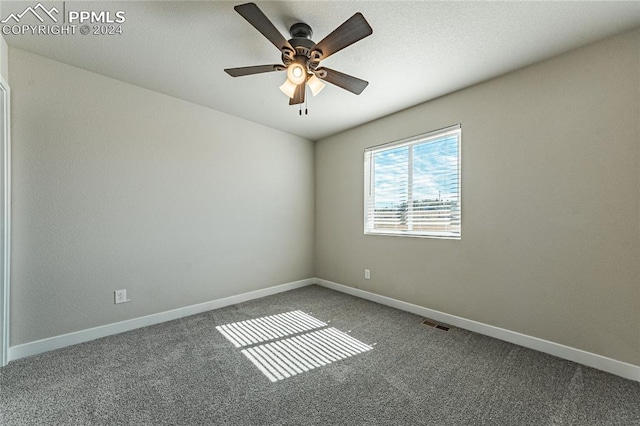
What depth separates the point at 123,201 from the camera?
2688mm

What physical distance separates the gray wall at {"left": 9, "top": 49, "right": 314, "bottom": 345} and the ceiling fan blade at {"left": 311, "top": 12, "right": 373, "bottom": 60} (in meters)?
2.06

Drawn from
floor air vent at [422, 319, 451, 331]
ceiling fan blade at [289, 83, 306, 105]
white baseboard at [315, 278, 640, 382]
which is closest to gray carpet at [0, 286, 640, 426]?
→ white baseboard at [315, 278, 640, 382]

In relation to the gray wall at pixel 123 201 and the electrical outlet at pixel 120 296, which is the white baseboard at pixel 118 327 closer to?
the gray wall at pixel 123 201

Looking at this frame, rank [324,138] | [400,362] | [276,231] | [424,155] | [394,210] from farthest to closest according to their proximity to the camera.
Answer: [324,138] < [276,231] < [394,210] < [424,155] < [400,362]

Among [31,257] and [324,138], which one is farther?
[324,138]

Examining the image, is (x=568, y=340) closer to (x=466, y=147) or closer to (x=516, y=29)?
(x=466, y=147)

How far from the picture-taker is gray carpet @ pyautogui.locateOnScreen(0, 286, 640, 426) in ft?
5.05

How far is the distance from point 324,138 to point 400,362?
3.40 meters

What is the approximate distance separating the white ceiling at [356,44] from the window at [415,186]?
1.96 feet

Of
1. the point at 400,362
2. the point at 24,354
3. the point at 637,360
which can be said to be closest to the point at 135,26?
the point at 24,354

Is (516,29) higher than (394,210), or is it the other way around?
(516,29)

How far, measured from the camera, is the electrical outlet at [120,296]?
8.62ft

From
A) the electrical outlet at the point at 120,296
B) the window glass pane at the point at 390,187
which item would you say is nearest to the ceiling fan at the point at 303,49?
the window glass pane at the point at 390,187

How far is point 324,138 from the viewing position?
4434mm
